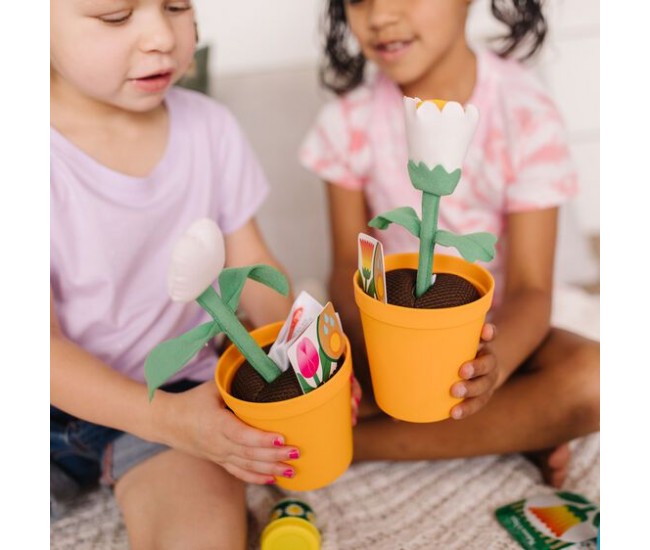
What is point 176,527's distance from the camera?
25.7 inches

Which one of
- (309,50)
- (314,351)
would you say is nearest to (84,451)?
(314,351)

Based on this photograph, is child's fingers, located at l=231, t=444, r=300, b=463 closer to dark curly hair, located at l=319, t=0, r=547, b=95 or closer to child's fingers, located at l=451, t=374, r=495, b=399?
child's fingers, located at l=451, t=374, r=495, b=399

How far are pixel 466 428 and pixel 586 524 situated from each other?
16 centimetres

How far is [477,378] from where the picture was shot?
608 millimetres

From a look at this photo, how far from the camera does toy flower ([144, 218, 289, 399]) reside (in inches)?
17.9

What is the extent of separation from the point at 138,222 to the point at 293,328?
288mm

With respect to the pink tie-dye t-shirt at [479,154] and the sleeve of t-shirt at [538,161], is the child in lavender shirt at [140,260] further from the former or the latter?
the sleeve of t-shirt at [538,161]

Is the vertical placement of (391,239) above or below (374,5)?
below

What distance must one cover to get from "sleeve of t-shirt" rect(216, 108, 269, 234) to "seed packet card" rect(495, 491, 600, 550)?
45 cm

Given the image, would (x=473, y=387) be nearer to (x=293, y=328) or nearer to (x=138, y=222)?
(x=293, y=328)

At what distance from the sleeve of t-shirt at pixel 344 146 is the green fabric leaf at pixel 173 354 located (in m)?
0.48

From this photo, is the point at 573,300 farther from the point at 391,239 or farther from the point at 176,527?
the point at 176,527
